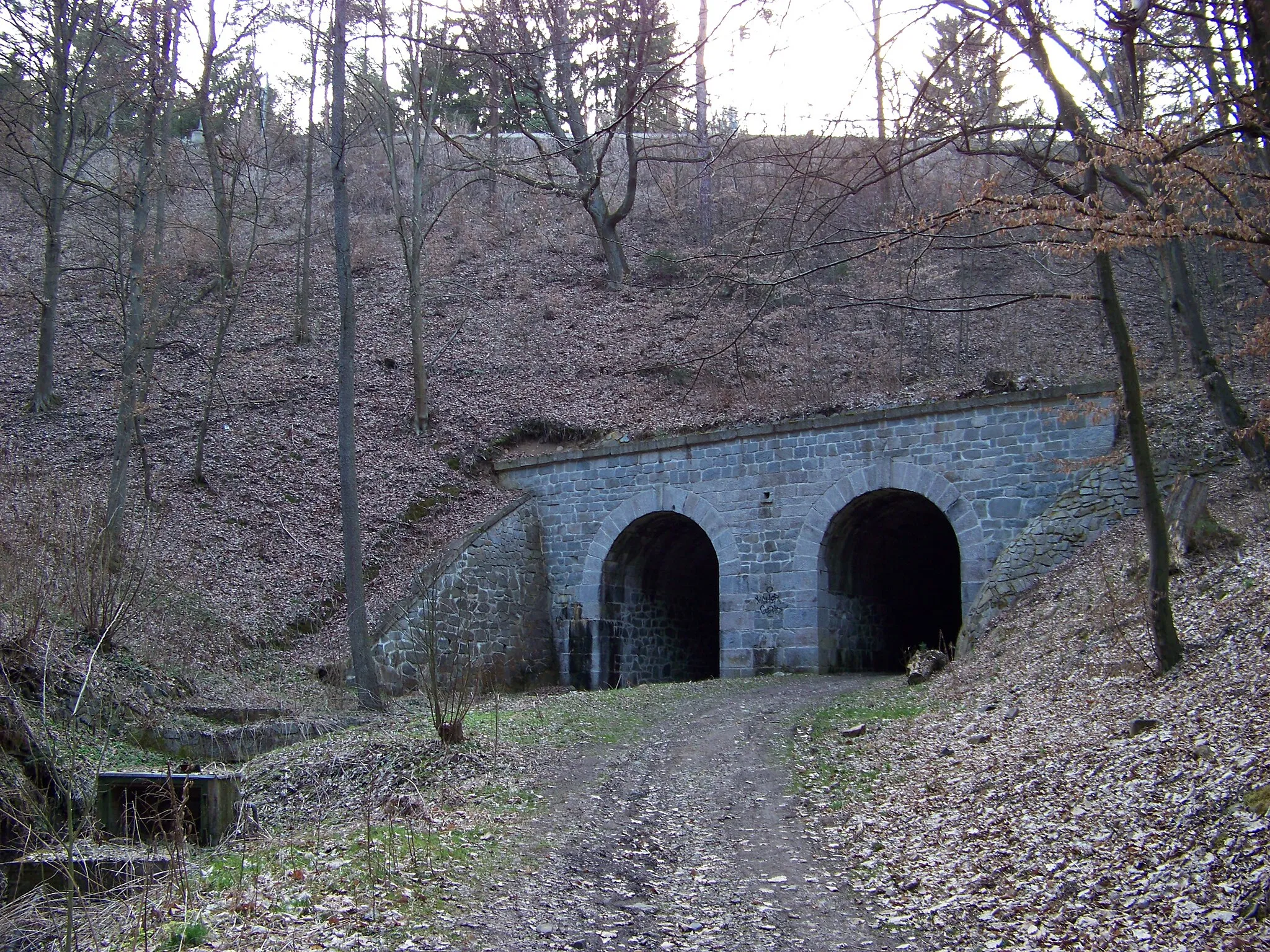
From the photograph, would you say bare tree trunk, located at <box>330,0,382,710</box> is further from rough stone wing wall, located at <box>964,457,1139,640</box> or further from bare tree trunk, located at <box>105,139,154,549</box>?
rough stone wing wall, located at <box>964,457,1139,640</box>

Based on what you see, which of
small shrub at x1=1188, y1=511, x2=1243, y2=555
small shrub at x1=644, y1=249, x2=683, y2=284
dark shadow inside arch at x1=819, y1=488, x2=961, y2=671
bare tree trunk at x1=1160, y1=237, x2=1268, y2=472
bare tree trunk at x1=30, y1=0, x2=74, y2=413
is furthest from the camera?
small shrub at x1=644, y1=249, x2=683, y2=284

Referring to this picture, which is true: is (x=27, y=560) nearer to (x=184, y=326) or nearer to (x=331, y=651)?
(x=331, y=651)

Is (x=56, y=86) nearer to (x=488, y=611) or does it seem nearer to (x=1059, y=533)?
(x=488, y=611)

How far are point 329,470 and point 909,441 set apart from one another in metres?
9.99

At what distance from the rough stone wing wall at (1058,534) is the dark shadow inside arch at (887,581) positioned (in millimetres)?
1307

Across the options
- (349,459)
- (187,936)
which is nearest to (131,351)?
(349,459)

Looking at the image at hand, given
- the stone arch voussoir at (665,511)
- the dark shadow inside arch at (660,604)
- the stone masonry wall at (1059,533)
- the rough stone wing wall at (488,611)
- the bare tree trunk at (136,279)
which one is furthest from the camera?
the dark shadow inside arch at (660,604)

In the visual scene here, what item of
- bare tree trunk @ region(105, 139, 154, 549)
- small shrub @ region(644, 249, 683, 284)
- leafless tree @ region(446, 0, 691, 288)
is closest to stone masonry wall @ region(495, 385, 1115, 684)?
→ bare tree trunk @ region(105, 139, 154, 549)

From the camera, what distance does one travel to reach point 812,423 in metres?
14.3

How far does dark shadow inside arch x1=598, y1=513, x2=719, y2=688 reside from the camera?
16.3m

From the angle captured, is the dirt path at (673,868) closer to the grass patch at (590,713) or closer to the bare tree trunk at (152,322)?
the grass patch at (590,713)

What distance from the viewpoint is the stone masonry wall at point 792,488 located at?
1294 cm

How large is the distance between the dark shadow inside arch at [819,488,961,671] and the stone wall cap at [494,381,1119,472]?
1.13 metres

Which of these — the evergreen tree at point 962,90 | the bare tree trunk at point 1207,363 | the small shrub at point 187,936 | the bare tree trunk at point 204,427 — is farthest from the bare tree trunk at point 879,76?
the bare tree trunk at point 204,427
